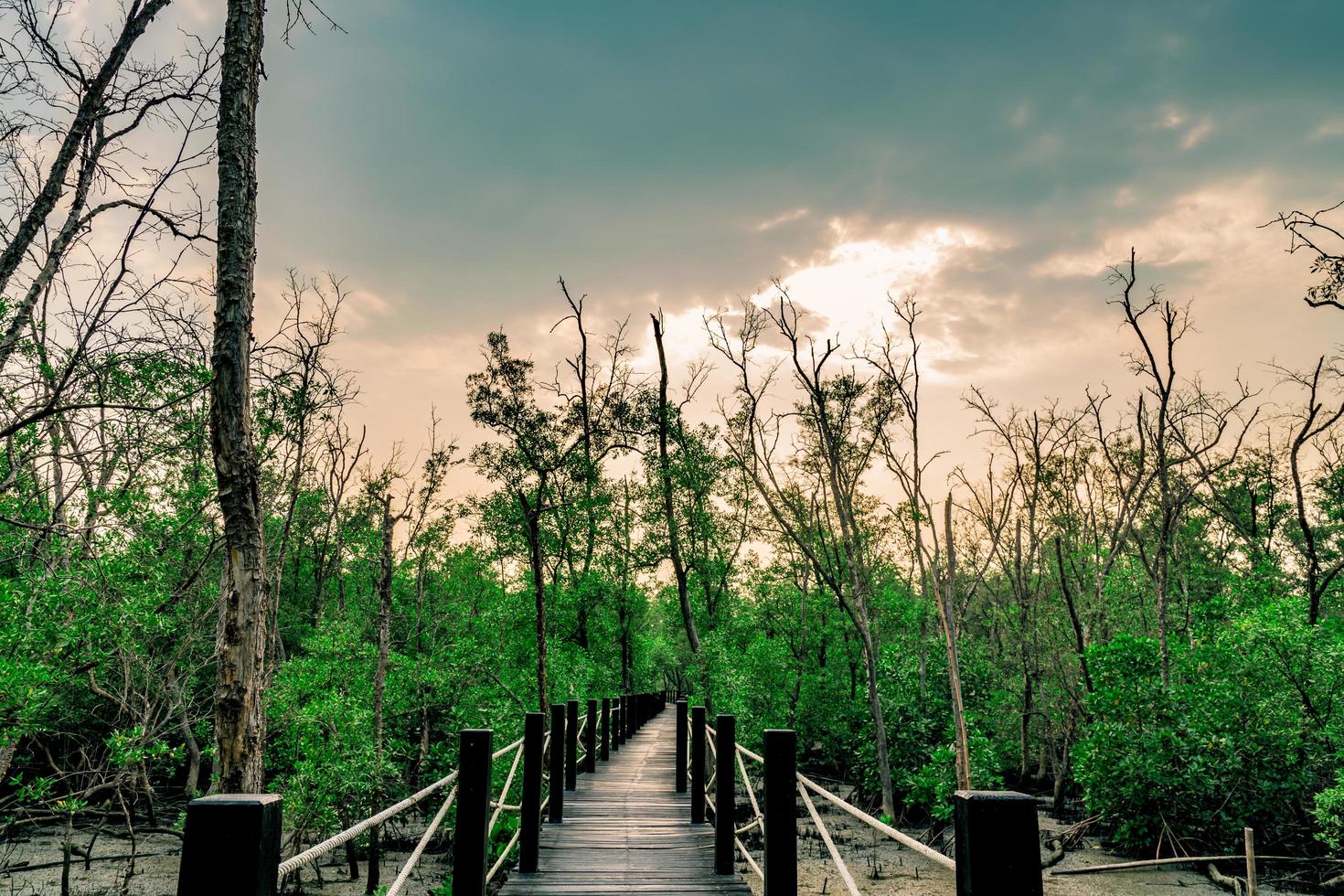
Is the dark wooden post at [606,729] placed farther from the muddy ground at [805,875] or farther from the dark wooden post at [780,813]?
the dark wooden post at [780,813]

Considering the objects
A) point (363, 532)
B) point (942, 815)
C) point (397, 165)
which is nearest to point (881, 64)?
point (397, 165)

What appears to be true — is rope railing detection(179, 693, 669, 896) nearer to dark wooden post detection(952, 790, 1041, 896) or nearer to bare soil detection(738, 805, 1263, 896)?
dark wooden post detection(952, 790, 1041, 896)

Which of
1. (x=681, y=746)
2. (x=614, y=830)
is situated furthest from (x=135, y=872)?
(x=614, y=830)

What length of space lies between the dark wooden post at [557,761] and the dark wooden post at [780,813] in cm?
348

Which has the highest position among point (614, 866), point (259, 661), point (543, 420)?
point (543, 420)

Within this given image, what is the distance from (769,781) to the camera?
14.6 feet

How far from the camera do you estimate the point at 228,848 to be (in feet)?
6.32

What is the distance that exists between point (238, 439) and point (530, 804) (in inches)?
170

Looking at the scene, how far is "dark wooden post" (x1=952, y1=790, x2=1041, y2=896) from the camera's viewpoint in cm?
205

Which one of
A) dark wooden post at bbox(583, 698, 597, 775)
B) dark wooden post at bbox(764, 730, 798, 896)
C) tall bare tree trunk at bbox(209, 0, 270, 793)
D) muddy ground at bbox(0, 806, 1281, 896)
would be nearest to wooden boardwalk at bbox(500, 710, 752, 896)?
dark wooden post at bbox(583, 698, 597, 775)

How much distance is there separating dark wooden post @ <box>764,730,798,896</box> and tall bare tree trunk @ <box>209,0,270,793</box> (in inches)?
190

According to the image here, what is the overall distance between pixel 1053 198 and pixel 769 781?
19.5 meters

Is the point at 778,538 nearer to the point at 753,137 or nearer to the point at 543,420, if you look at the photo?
the point at 543,420

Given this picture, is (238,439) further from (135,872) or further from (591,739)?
(135,872)
